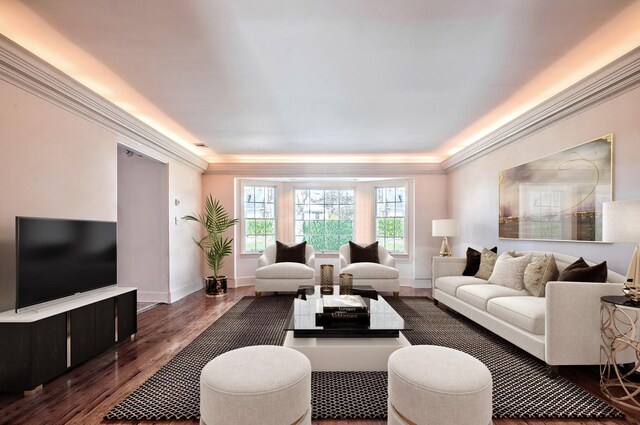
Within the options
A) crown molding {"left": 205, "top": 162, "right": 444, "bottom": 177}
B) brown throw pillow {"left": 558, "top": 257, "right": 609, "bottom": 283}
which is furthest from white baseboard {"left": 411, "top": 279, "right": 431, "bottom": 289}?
brown throw pillow {"left": 558, "top": 257, "right": 609, "bottom": 283}

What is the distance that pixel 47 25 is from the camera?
227 cm

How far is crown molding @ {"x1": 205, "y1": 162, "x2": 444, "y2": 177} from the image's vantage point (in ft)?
21.5

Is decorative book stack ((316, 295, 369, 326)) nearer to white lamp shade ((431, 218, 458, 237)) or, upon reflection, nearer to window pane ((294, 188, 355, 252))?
white lamp shade ((431, 218, 458, 237))

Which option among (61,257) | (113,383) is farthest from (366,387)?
(61,257)

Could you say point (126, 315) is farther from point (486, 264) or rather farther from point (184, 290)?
point (486, 264)

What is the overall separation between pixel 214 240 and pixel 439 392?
5062mm

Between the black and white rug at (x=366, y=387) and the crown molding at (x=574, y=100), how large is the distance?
2375 mm

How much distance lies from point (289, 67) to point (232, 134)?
2.30 metres

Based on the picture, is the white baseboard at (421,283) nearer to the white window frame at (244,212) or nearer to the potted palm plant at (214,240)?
the white window frame at (244,212)

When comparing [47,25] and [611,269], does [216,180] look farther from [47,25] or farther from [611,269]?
[611,269]

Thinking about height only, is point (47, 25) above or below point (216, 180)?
above

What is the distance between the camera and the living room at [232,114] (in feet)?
7.25

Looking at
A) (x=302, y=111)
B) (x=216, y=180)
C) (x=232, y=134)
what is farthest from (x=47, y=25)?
(x=216, y=180)

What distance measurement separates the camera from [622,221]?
2209 millimetres
